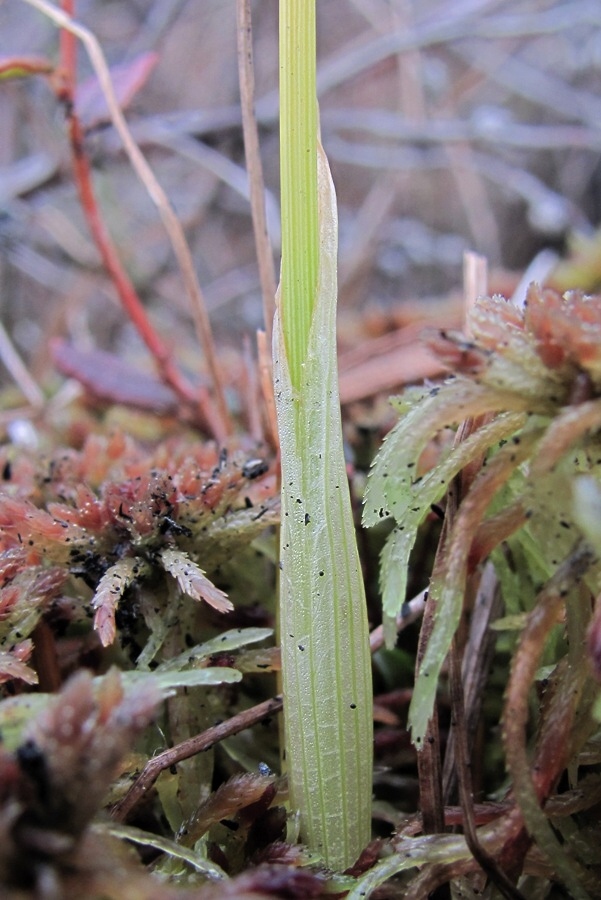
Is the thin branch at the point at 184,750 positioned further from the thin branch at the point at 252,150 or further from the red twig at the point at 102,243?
the red twig at the point at 102,243

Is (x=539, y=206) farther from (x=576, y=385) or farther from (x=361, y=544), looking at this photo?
(x=576, y=385)

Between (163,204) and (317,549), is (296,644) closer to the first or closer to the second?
(317,549)

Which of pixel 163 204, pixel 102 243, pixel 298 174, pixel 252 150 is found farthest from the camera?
pixel 102 243

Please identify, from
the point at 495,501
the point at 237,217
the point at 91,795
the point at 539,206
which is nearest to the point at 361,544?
the point at 495,501

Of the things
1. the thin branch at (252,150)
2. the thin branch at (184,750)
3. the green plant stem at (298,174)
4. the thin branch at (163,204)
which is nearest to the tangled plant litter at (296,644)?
the thin branch at (184,750)

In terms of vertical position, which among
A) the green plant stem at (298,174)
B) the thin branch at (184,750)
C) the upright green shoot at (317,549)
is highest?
the green plant stem at (298,174)

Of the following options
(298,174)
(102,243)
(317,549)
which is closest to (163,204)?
(102,243)

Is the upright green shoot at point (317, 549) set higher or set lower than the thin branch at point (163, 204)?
lower

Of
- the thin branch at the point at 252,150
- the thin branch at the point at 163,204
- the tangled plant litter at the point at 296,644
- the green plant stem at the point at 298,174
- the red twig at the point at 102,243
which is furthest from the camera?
the red twig at the point at 102,243
